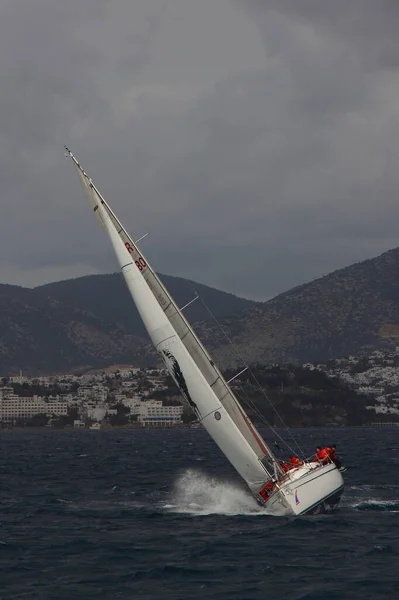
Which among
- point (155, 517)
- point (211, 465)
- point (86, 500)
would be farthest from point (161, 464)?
point (155, 517)

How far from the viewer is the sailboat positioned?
121 feet

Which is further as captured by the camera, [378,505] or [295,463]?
[378,505]

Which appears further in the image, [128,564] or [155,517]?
[155,517]

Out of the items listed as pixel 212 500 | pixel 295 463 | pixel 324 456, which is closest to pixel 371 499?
pixel 295 463

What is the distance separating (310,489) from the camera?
36625mm

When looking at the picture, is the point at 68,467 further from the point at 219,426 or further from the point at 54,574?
the point at 54,574

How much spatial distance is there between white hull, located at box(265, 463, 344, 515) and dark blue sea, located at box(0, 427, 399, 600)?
526 millimetres

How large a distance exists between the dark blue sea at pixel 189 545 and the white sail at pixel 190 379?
82.1 inches

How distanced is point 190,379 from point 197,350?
1375 millimetres

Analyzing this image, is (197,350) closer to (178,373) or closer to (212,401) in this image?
(178,373)

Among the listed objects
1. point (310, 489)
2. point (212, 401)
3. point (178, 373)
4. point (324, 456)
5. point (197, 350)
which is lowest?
point (310, 489)

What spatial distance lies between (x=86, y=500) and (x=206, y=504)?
5819 mm

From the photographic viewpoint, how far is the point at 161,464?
7175 centimetres

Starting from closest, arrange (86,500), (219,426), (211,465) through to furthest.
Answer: (219,426) → (86,500) → (211,465)
